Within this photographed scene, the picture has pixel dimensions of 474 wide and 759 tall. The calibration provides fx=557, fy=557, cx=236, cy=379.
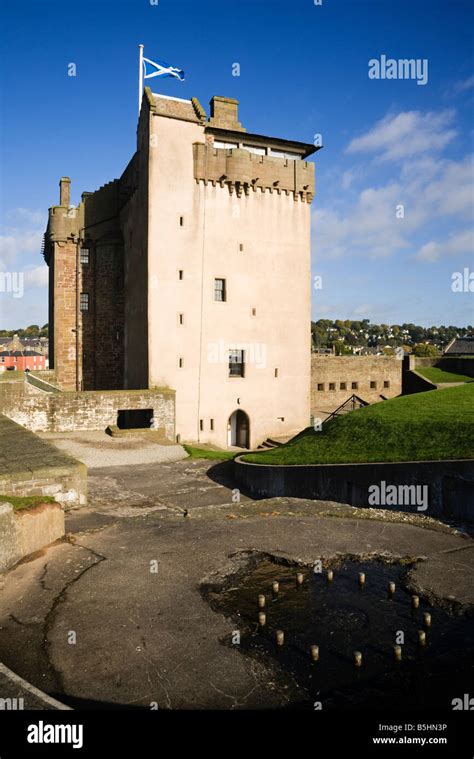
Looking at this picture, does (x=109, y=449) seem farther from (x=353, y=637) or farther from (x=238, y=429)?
(x=353, y=637)

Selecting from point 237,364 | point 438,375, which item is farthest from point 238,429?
point 438,375

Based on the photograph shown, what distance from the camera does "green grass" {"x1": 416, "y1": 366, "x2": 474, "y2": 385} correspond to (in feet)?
138

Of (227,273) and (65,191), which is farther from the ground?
(65,191)

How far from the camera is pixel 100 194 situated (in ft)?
A: 131

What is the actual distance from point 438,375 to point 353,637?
129 feet

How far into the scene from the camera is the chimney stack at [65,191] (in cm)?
4019

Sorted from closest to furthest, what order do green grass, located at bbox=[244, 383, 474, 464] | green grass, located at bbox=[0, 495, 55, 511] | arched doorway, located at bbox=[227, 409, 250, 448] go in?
green grass, located at bbox=[0, 495, 55, 511], green grass, located at bbox=[244, 383, 474, 464], arched doorway, located at bbox=[227, 409, 250, 448]

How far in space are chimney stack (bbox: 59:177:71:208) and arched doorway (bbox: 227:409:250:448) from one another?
65.2ft

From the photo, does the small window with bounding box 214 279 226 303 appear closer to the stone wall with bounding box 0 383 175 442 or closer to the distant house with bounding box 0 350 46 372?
the stone wall with bounding box 0 383 175 442

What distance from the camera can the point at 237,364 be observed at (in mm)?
35062

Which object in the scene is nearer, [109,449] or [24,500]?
[24,500]

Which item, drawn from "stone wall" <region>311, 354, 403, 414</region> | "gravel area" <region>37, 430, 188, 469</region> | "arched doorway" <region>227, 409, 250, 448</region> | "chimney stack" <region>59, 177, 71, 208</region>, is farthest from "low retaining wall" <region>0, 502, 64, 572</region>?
"chimney stack" <region>59, 177, 71, 208</region>

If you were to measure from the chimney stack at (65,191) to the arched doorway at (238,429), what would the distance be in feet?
65.2

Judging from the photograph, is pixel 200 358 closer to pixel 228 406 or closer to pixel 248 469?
pixel 228 406
